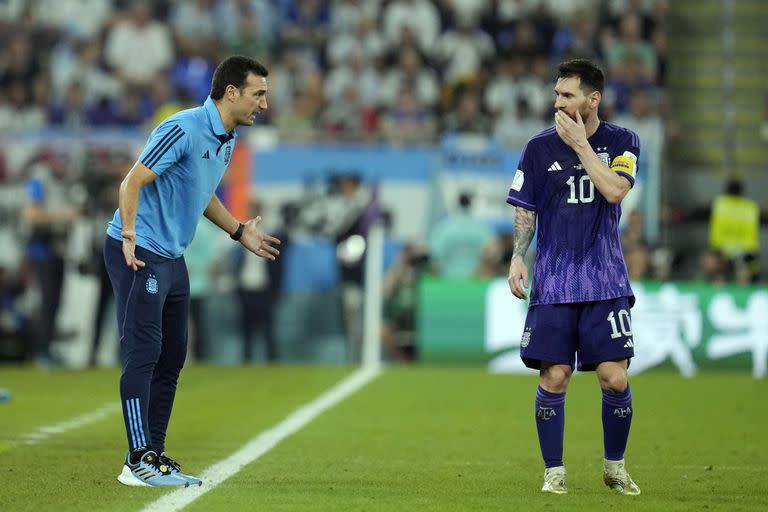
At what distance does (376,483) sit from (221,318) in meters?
10.5

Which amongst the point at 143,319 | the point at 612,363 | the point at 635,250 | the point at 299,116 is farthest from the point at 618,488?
the point at 299,116

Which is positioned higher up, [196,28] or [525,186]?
[196,28]

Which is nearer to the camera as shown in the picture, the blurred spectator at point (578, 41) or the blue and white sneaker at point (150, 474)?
the blue and white sneaker at point (150, 474)

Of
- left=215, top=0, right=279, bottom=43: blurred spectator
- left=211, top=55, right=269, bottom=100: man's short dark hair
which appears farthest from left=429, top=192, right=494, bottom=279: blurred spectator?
left=211, top=55, right=269, bottom=100: man's short dark hair

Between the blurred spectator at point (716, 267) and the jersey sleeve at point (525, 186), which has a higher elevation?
the jersey sleeve at point (525, 186)

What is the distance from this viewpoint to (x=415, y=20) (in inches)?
876

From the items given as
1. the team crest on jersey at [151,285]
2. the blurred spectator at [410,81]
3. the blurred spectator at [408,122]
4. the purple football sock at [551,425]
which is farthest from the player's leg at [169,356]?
the blurred spectator at [410,81]

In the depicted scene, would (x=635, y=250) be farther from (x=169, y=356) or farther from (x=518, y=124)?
(x=169, y=356)

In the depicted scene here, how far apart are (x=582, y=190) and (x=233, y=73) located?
1.87 m

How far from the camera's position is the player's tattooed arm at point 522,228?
7.33 meters

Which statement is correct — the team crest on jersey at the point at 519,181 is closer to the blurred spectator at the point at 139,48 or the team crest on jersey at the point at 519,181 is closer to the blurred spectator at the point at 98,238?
the blurred spectator at the point at 98,238

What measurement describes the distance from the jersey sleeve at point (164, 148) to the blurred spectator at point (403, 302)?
33.7 feet

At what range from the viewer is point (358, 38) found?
2205 cm

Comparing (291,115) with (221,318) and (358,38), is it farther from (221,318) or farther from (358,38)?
(221,318)
